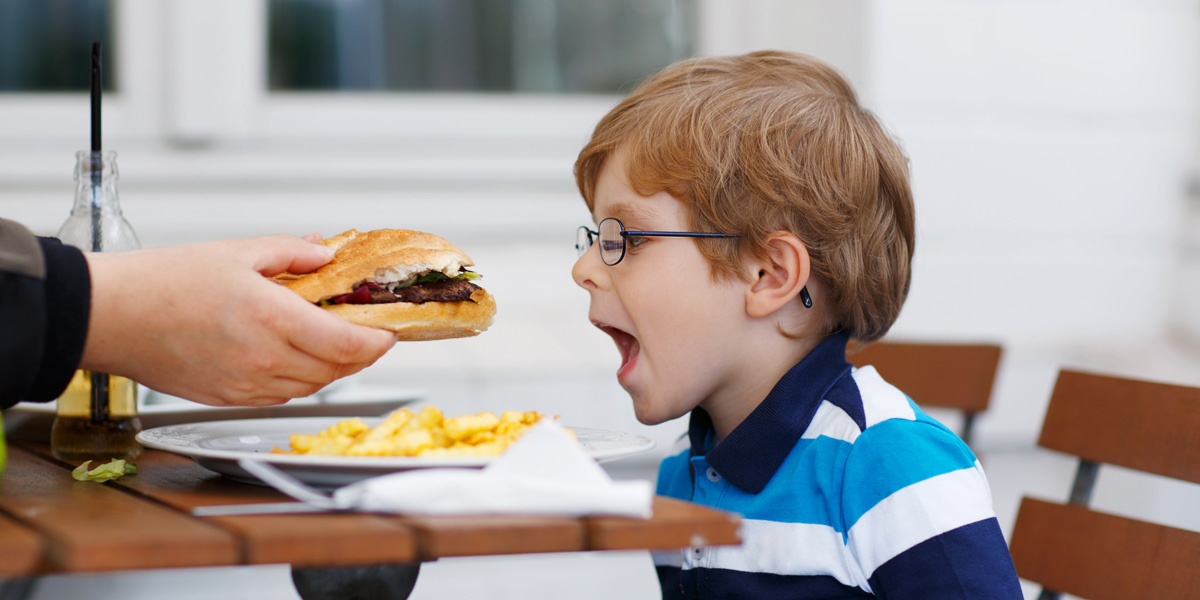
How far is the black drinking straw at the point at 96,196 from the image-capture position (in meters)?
1.20

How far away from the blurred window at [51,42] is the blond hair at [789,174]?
210 cm

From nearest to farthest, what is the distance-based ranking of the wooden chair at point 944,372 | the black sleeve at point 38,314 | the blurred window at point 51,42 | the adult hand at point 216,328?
the black sleeve at point 38,314, the adult hand at point 216,328, the wooden chair at point 944,372, the blurred window at point 51,42

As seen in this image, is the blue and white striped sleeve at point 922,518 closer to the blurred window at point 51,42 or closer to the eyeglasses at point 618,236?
the eyeglasses at point 618,236

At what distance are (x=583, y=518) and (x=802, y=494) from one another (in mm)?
568

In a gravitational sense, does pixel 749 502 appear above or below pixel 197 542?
below

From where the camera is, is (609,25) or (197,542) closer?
(197,542)

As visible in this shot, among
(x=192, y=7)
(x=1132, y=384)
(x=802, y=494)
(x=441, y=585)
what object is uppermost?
(x=192, y=7)

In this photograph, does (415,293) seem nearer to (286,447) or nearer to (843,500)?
(286,447)

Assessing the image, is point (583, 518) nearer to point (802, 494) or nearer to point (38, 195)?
point (802, 494)

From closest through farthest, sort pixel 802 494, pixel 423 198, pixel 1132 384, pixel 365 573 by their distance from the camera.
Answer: pixel 365 573 → pixel 802 494 → pixel 1132 384 → pixel 423 198

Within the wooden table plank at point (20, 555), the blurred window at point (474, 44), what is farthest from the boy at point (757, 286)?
the blurred window at point (474, 44)

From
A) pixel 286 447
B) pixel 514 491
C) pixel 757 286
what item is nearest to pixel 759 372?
pixel 757 286

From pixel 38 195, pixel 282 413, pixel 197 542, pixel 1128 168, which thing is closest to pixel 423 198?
pixel 38 195

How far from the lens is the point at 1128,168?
318 cm
